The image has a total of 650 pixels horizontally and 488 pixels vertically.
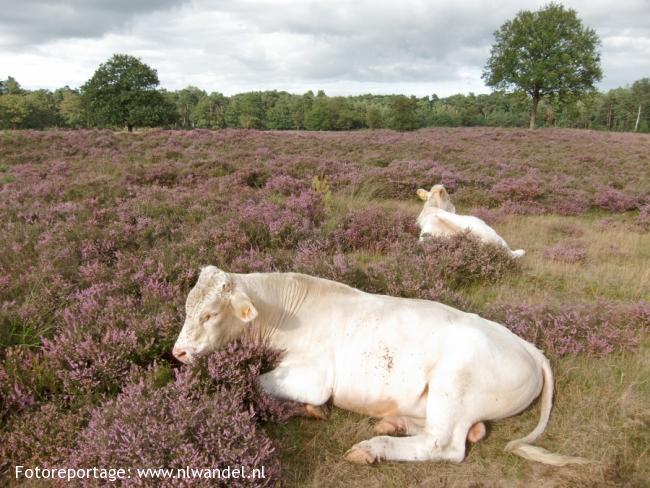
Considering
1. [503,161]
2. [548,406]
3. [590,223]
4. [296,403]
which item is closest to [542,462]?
[548,406]

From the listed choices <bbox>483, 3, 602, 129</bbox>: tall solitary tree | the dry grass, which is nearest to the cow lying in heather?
the dry grass

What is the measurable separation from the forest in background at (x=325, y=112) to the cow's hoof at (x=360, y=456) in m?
55.1

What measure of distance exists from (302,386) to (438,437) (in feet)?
3.48

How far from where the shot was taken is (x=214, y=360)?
3.53 meters

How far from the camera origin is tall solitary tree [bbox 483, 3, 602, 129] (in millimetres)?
43219

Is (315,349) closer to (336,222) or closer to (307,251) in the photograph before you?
(307,251)

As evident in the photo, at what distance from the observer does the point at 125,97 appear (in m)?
48.2

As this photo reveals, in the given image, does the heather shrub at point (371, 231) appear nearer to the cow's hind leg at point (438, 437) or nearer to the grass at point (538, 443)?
the grass at point (538, 443)

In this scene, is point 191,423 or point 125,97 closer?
point 191,423

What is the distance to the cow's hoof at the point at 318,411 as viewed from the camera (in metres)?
3.54

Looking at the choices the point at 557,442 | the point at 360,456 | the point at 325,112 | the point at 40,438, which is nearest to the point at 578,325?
the point at 557,442

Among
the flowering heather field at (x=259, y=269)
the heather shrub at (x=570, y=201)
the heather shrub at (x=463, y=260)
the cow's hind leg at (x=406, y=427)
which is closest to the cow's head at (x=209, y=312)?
the flowering heather field at (x=259, y=269)

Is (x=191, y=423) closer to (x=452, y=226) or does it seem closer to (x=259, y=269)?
(x=259, y=269)

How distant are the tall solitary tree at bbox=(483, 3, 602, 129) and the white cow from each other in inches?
1760
